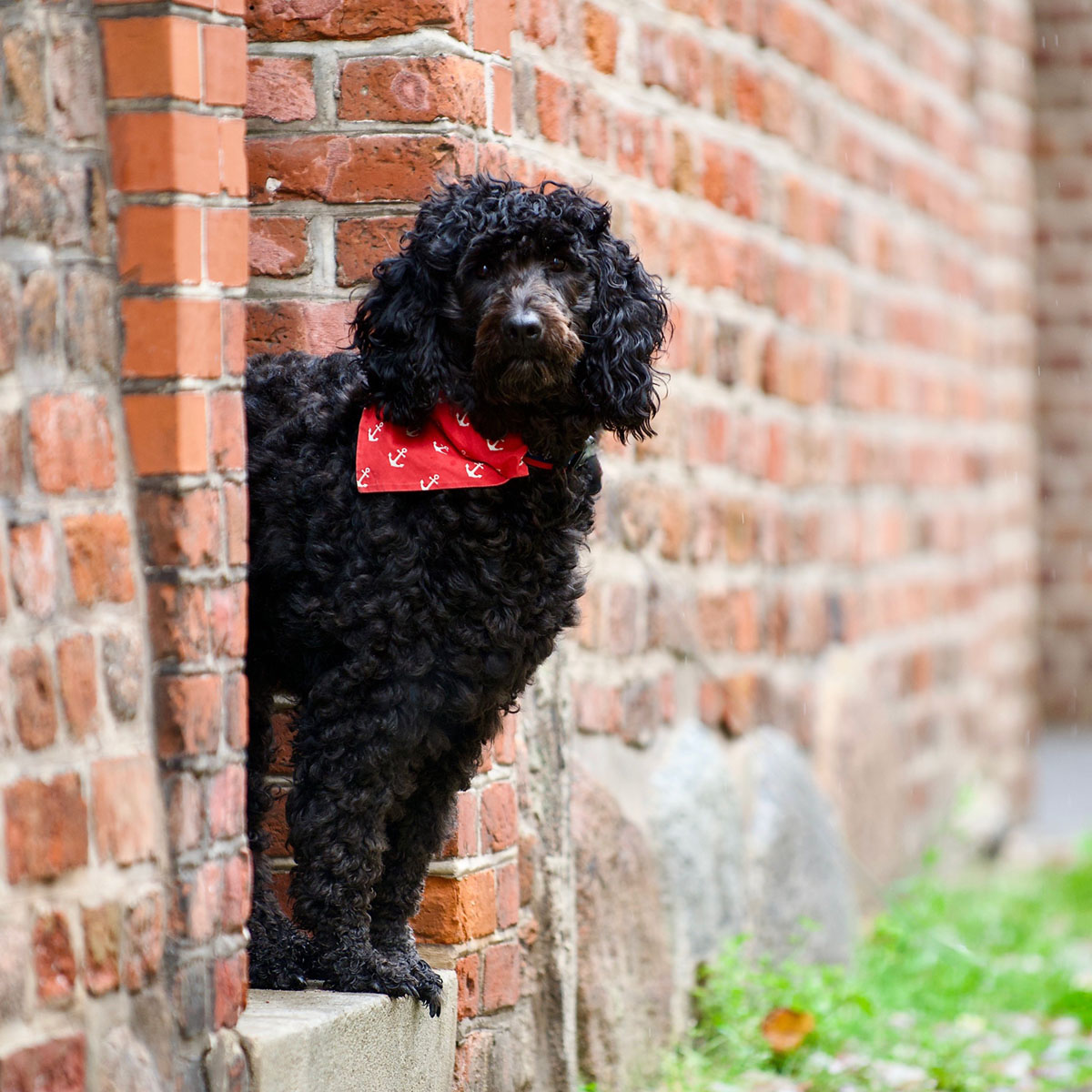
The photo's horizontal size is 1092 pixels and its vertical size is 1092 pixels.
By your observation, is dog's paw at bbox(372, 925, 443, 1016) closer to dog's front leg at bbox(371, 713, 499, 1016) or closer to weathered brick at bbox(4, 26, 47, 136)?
dog's front leg at bbox(371, 713, 499, 1016)

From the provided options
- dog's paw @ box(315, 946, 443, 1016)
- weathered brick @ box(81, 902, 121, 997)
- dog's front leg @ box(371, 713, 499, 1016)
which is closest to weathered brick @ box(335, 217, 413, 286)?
dog's front leg @ box(371, 713, 499, 1016)

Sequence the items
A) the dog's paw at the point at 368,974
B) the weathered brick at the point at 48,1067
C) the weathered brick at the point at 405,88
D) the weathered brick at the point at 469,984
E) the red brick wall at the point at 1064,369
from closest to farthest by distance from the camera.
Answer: the weathered brick at the point at 48,1067 → the dog's paw at the point at 368,974 → the weathered brick at the point at 405,88 → the weathered brick at the point at 469,984 → the red brick wall at the point at 1064,369

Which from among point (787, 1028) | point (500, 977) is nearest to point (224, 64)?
point (500, 977)

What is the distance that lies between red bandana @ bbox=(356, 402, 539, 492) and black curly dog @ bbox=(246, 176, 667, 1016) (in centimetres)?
2

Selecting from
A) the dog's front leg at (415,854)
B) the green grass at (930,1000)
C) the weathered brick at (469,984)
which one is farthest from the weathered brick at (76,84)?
the green grass at (930,1000)

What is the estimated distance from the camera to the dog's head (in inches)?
103

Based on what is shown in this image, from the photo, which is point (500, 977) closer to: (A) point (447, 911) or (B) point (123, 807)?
(A) point (447, 911)

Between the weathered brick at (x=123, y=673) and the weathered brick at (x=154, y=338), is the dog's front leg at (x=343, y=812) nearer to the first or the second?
the weathered brick at (x=123, y=673)

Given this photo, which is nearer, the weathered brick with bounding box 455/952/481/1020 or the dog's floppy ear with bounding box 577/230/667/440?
the dog's floppy ear with bounding box 577/230/667/440

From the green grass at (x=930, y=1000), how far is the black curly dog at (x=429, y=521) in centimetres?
162

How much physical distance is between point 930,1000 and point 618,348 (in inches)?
120

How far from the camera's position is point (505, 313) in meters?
2.58

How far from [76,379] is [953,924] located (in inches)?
174

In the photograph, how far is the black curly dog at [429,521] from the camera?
Result: 2666 mm
